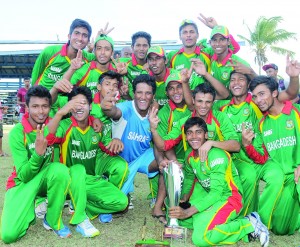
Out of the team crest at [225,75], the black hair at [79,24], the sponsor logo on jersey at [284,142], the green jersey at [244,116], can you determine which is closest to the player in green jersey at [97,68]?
the black hair at [79,24]

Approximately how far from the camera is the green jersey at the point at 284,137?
4168 mm

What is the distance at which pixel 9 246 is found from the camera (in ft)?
11.8

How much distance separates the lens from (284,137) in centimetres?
421

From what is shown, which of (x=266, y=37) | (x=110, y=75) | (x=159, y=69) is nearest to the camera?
(x=110, y=75)

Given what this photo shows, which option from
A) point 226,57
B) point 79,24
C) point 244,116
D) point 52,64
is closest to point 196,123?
point 244,116

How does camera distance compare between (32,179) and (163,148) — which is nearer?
(32,179)

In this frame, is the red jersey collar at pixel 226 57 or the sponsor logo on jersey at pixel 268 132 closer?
the sponsor logo on jersey at pixel 268 132

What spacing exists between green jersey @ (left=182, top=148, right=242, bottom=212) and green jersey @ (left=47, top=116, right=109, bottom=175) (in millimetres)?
1245

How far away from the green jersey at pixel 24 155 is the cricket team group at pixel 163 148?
0.4 inches

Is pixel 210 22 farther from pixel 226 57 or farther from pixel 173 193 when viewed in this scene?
pixel 173 193

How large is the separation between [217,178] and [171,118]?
1.32 metres

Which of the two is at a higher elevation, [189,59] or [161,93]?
[189,59]

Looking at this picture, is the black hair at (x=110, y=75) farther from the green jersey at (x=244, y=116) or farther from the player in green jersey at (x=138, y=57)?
the green jersey at (x=244, y=116)

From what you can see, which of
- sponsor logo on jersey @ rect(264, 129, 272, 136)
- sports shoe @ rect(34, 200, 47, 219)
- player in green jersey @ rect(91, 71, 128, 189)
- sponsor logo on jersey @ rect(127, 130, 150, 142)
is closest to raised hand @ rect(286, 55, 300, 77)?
sponsor logo on jersey @ rect(264, 129, 272, 136)
